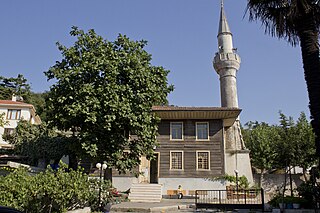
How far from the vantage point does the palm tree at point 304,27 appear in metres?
10.7

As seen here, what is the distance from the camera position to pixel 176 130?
74.6 ft

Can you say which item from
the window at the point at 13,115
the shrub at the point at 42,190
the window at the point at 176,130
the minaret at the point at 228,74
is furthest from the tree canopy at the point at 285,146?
the window at the point at 13,115

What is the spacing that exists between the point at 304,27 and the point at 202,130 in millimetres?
12561

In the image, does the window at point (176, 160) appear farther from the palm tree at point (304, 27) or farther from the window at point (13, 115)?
the window at point (13, 115)

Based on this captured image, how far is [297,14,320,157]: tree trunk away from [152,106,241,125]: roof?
30.7ft

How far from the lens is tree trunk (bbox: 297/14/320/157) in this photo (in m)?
10.6

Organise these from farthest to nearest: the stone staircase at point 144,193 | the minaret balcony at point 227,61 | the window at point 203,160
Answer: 1. the minaret balcony at point 227,61
2. the window at point 203,160
3. the stone staircase at point 144,193

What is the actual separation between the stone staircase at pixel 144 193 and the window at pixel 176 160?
2736 millimetres

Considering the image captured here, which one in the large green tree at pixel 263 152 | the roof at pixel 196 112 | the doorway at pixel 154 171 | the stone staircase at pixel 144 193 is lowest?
the stone staircase at pixel 144 193

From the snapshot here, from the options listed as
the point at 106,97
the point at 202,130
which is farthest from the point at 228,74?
the point at 106,97

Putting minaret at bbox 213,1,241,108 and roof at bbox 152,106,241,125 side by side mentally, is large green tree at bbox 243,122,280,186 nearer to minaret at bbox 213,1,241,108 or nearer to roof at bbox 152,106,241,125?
minaret at bbox 213,1,241,108

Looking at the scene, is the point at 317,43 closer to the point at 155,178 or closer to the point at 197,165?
the point at 197,165

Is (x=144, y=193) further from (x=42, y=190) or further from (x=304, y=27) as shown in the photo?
(x=304, y=27)

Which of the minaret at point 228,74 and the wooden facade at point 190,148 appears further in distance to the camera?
the minaret at point 228,74
